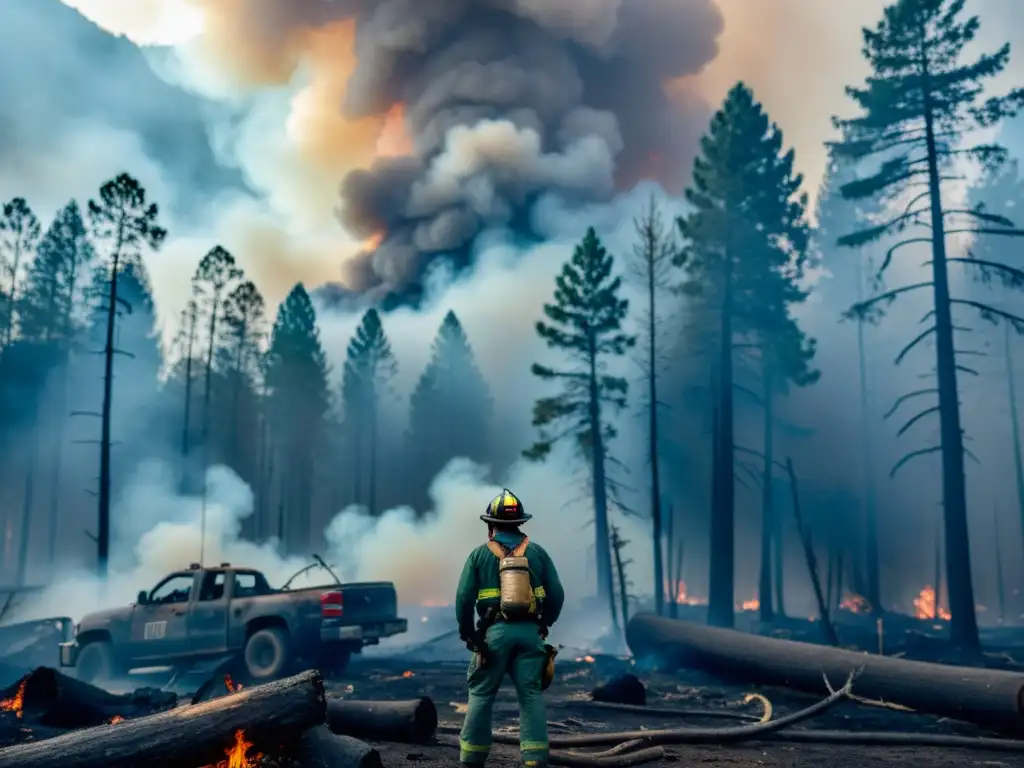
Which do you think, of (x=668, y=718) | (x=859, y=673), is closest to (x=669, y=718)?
(x=668, y=718)

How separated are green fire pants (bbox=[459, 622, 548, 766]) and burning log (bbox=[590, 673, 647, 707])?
527cm

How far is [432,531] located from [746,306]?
18036mm

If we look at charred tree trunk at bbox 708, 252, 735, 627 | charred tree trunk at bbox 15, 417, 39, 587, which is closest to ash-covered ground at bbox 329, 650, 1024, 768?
charred tree trunk at bbox 708, 252, 735, 627

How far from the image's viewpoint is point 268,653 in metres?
13.1

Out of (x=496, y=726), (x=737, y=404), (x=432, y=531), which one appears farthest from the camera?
(x=737, y=404)

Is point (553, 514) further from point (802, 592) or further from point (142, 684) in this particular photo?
point (142, 684)

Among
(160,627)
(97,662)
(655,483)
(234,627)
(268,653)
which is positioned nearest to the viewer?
(268,653)

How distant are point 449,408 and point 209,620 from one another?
143ft

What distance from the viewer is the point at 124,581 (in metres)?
29.6

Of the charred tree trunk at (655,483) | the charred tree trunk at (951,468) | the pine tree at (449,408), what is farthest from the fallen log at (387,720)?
the pine tree at (449,408)

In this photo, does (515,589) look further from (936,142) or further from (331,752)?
(936,142)

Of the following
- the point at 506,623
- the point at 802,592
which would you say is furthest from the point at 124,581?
the point at 802,592

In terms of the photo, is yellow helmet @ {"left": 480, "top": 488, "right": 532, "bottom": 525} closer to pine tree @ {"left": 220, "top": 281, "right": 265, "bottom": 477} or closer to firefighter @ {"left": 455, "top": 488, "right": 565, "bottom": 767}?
firefighter @ {"left": 455, "top": 488, "right": 565, "bottom": 767}

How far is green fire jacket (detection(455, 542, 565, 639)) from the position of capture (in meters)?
6.23
